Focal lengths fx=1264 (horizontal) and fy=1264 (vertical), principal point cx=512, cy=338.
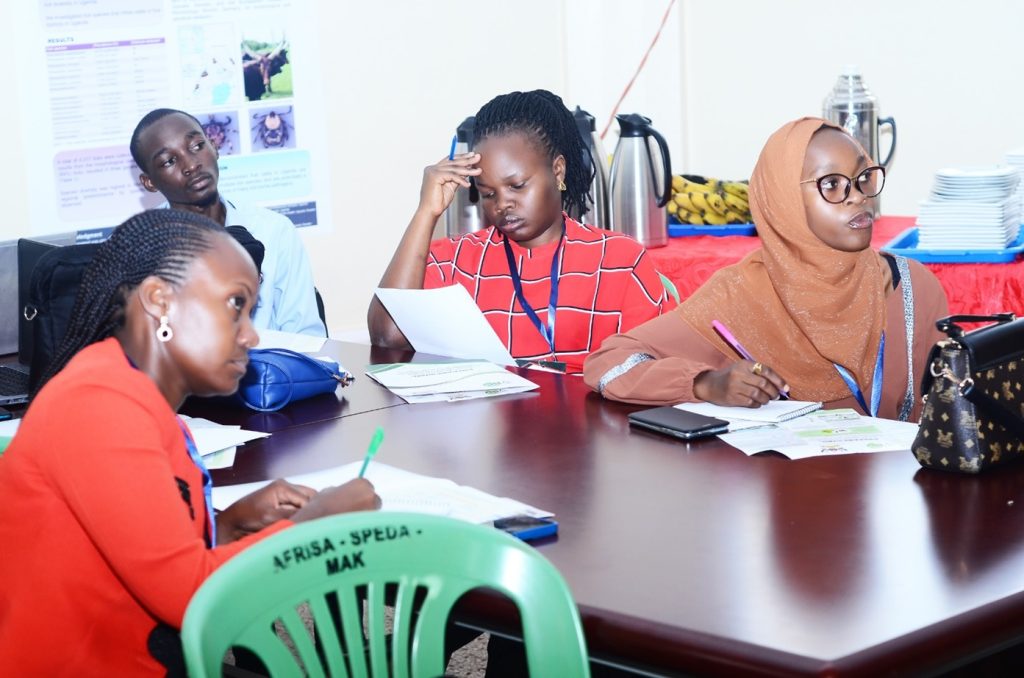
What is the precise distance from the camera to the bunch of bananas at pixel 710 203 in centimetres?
384

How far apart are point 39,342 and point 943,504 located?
162cm

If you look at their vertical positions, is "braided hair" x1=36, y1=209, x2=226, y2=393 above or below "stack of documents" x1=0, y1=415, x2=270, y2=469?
above

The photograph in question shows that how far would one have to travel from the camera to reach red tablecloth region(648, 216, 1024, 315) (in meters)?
3.08

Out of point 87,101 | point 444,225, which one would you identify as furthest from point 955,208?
point 87,101

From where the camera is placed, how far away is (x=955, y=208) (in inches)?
123

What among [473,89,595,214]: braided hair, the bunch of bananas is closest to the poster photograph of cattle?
the bunch of bananas

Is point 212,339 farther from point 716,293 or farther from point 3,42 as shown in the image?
point 3,42

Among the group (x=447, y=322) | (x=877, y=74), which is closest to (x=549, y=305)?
(x=447, y=322)

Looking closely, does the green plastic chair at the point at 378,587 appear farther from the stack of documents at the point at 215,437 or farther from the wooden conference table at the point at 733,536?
the stack of documents at the point at 215,437

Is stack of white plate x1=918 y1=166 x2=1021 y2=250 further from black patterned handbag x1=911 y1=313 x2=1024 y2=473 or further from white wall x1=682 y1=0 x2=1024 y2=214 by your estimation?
black patterned handbag x1=911 y1=313 x2=1024 y2=473

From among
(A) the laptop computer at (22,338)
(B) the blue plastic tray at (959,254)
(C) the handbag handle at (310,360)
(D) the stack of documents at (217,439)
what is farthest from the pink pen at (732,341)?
(A) the laptop computer at (22,338)

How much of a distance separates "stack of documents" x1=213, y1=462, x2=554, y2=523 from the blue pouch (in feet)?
1.37

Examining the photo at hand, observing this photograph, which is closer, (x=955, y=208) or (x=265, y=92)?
(x=955, y=208)

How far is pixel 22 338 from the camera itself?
2584mm
